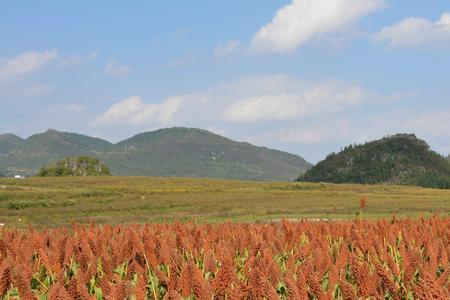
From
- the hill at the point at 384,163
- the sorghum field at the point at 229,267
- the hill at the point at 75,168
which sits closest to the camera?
the sorghum field at the point at 229,267

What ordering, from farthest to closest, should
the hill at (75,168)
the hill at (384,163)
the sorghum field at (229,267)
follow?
the hill at (384,163)
the hill at (75,168)
the sorghum field at (229,267)

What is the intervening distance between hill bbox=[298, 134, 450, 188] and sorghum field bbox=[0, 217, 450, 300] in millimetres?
156209

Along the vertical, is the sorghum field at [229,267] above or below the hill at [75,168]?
below

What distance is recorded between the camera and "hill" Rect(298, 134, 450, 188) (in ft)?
557

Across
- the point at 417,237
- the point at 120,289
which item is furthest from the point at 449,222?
the point at 120,289

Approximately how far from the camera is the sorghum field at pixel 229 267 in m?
4.25

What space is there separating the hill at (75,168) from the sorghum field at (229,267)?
136 m

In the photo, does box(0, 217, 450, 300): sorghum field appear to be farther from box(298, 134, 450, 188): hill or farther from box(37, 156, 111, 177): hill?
box(298, 134, 450, 188): hill

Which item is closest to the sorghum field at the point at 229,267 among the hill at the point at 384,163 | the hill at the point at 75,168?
the hill at the point at 75,168

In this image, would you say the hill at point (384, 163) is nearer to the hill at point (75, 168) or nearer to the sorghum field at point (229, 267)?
the hill at point (75, 168)

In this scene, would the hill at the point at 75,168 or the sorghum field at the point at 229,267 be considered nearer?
the sorghum field at the point at 229,267

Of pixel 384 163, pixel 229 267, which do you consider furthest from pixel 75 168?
pixel 229 267

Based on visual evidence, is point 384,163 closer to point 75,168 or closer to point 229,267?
point 75,168

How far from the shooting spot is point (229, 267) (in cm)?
442
